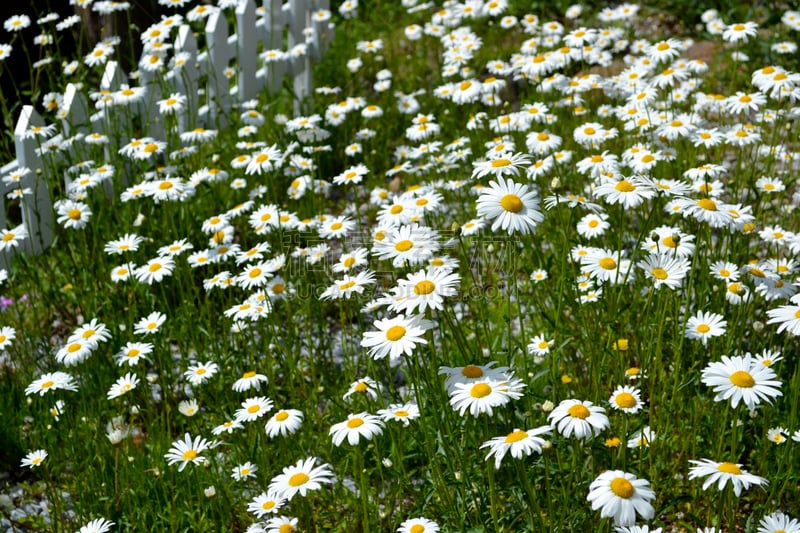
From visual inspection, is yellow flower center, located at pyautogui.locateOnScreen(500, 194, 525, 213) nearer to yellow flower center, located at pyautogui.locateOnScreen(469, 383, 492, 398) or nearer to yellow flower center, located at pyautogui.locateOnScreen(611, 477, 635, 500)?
yellow flower center, located at pyautogui.locateOnScreen(469, 383, 492, 398)

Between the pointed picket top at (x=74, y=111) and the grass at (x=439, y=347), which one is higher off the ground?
the pointed picket top at (x=74, y=111)

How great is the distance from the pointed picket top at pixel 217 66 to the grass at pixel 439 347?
30 cm

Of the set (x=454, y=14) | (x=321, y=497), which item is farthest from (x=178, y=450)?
(x=454, y=14)

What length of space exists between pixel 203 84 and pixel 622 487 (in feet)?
15.2

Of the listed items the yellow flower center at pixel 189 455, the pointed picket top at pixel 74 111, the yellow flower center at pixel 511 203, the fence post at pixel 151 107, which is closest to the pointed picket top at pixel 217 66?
the fence post at pixel 151 107

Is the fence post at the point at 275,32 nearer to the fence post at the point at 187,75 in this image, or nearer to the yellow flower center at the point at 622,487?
the fence post at the point at 187,75

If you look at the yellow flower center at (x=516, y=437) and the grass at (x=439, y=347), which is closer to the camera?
the yellow flower center at (x=516, y=437)

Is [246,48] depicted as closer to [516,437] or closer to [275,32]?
[275,32]

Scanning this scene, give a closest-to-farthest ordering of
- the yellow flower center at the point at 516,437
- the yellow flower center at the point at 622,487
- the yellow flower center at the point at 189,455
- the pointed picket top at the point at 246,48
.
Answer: the yellow flower center at the point at 622,487
the yellow flower center at the point at 516,437
the yellow flower center at the point at 189,455
the pointed picket top at the point at 246,48

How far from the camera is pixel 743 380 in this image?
2057 millimetres

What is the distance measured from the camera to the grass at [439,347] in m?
2.31

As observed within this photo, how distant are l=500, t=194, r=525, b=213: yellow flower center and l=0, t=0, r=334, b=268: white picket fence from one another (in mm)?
2595

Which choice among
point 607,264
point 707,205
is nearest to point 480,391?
point 607,264

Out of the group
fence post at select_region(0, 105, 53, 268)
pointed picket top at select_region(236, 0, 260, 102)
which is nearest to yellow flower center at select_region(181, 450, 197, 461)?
fence post at select_region(0, 105, 53, 268)
